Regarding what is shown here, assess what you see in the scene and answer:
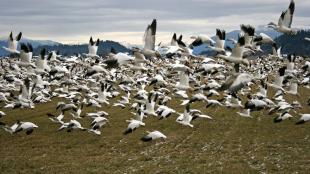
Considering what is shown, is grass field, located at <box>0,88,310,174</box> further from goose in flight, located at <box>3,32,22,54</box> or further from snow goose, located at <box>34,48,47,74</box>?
goose in flight, located at <box>3,32,22,54</box>

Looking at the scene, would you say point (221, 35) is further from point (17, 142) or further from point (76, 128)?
point (17, 142)

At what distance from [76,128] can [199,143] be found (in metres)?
6.92

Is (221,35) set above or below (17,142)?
above

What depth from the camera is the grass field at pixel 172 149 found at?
18.5 metres

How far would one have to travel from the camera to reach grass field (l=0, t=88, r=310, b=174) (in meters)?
18.5

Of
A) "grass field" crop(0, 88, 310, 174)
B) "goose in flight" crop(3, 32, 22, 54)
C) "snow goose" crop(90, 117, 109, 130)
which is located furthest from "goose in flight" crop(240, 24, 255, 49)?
"goose in flight" crop(3, 32, 22, 54)

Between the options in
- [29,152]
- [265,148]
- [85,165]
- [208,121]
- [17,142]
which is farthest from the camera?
[208,121]

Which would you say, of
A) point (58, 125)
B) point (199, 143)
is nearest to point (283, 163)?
point (199, 143)

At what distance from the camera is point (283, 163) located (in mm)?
18016

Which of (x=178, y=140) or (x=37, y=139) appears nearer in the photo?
(x=178, y=140)

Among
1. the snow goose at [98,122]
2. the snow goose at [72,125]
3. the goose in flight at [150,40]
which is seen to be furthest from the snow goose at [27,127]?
the goose in flight at [150,40]

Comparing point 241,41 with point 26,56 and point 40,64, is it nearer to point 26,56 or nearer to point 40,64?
point 40,64

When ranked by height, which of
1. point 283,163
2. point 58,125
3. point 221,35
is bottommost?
point 58,125

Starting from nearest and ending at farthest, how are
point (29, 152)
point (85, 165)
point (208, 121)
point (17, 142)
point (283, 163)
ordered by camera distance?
point (283, 163), point (85, 165), point (29, 152), point (17, 142), point (208, 121)
